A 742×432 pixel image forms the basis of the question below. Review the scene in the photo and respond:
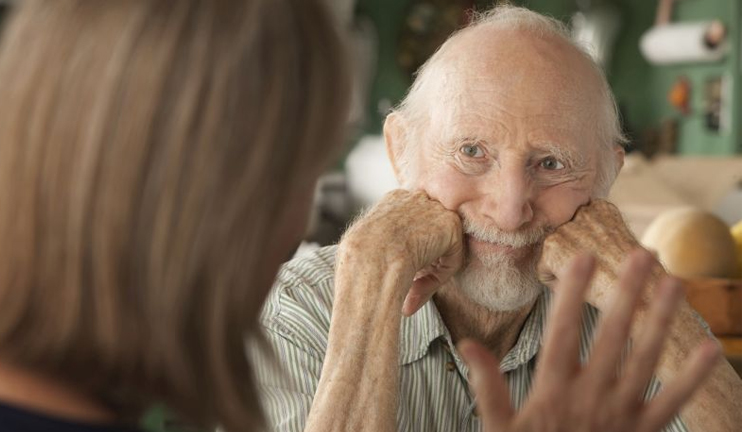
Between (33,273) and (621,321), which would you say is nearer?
(33,273)

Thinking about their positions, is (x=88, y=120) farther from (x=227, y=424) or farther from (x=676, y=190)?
(x=676, y=190)

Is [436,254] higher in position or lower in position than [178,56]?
lower

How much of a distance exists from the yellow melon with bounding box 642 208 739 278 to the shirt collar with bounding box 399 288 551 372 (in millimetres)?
639

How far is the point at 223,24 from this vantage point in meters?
0.81

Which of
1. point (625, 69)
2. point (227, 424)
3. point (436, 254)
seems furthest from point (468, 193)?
point (625, 69)

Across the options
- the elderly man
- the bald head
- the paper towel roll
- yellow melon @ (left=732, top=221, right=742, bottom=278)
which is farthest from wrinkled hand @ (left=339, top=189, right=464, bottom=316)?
the paper towel roll

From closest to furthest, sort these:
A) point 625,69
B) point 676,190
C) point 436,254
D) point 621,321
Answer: point 621,321 < point 436,254 < point 676,190 < point 625,69

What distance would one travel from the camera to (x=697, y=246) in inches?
92.0

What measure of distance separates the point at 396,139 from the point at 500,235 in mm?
294

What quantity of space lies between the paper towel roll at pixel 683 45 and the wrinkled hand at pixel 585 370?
5.65 metres

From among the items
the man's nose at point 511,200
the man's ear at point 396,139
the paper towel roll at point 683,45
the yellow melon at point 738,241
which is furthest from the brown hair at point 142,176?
the paper towel roll at point 683,45

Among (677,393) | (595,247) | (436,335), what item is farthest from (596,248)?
(677,393)

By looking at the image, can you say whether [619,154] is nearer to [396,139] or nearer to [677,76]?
[396,139]

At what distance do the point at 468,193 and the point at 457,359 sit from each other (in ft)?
0.82
